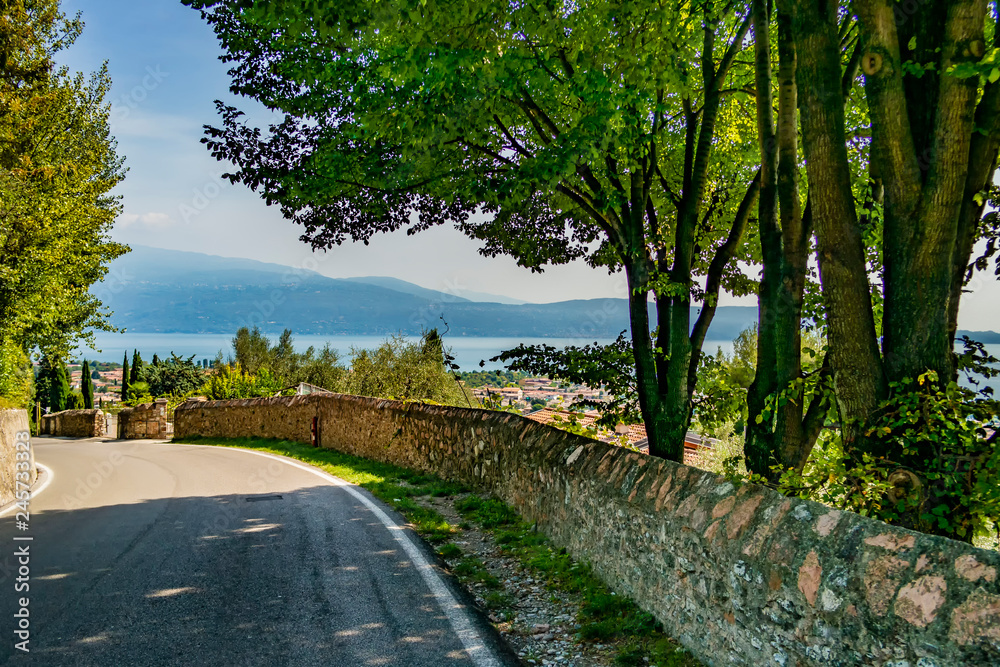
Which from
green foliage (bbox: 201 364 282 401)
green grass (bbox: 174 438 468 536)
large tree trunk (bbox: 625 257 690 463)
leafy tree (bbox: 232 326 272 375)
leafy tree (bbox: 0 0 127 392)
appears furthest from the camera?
leafy tree (bbox: 232 326 272 375)

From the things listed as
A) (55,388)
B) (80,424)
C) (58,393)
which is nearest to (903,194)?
(80,424)

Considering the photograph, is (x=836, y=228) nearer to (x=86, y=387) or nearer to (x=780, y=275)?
(x=780, y=275)

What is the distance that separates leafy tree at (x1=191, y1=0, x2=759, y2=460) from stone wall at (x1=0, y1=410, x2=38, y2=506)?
6409 mm

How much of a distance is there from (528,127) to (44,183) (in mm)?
17149

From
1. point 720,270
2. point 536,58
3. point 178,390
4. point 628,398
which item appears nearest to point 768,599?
point 628,398

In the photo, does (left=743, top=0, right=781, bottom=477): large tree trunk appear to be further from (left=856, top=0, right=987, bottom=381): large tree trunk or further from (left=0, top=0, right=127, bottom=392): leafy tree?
(left=0, top=0, right=127, bottom=392): leafy tree

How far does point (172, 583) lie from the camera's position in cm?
514

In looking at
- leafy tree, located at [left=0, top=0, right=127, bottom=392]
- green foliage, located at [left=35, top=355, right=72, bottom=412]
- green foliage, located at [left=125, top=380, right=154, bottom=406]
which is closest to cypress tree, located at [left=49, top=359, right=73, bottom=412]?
green foliage, located at [left=35, top=355, right=72, bottom=412]

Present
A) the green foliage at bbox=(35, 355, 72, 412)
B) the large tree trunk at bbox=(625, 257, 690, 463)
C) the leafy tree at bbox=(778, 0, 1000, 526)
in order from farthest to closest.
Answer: the green foliage at bbox=(35, 355, 72, 412) < the large tree trunk at bbox=(625, 257, 690, 463) < the leafy tree at bbox=(778, 0, 1000, 526)

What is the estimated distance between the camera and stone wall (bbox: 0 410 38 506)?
9.68m

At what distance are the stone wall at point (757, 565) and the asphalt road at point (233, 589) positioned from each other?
4.33 ft

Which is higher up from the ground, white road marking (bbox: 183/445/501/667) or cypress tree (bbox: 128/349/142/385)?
white road marking (bbox: 183/445/501/667)

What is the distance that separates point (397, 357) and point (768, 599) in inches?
927

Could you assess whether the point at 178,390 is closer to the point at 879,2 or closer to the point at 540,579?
the point at 540,579
